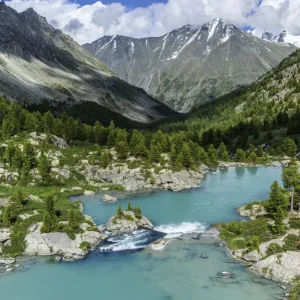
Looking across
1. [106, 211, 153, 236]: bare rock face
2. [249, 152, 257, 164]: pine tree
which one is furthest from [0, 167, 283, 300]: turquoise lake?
[249, 152, 257, 164]: pine tree

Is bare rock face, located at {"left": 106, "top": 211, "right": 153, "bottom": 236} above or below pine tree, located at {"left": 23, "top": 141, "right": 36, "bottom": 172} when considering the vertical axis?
below

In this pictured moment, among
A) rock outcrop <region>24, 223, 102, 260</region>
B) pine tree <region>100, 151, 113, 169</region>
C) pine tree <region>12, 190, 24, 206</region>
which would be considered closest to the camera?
rock outcrop <region>24, 223, 102, 260</region>

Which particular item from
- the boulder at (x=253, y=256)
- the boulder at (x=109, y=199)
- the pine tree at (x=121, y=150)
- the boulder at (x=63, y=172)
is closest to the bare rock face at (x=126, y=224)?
the boulder at (x=109, y=199)

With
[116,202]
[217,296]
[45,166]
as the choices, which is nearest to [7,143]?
[45,166]

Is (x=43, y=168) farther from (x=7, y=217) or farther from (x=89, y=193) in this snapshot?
(x=7, y=217)

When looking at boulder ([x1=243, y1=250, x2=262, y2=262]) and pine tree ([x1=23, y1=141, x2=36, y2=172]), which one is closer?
boulder ([x1=243, y1=250, x2=262, y2=262])

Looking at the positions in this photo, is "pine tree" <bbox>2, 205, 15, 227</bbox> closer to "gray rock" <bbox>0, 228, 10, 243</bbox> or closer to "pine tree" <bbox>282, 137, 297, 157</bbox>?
"gray rock" <bbox>0, 228, 10, 243</bbox>

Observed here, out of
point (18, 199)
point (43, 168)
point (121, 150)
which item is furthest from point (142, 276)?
point (121, 150)

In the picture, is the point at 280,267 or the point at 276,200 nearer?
the point at 280,267

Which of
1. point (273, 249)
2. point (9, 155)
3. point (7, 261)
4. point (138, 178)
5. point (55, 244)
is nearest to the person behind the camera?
point (273, 249)
